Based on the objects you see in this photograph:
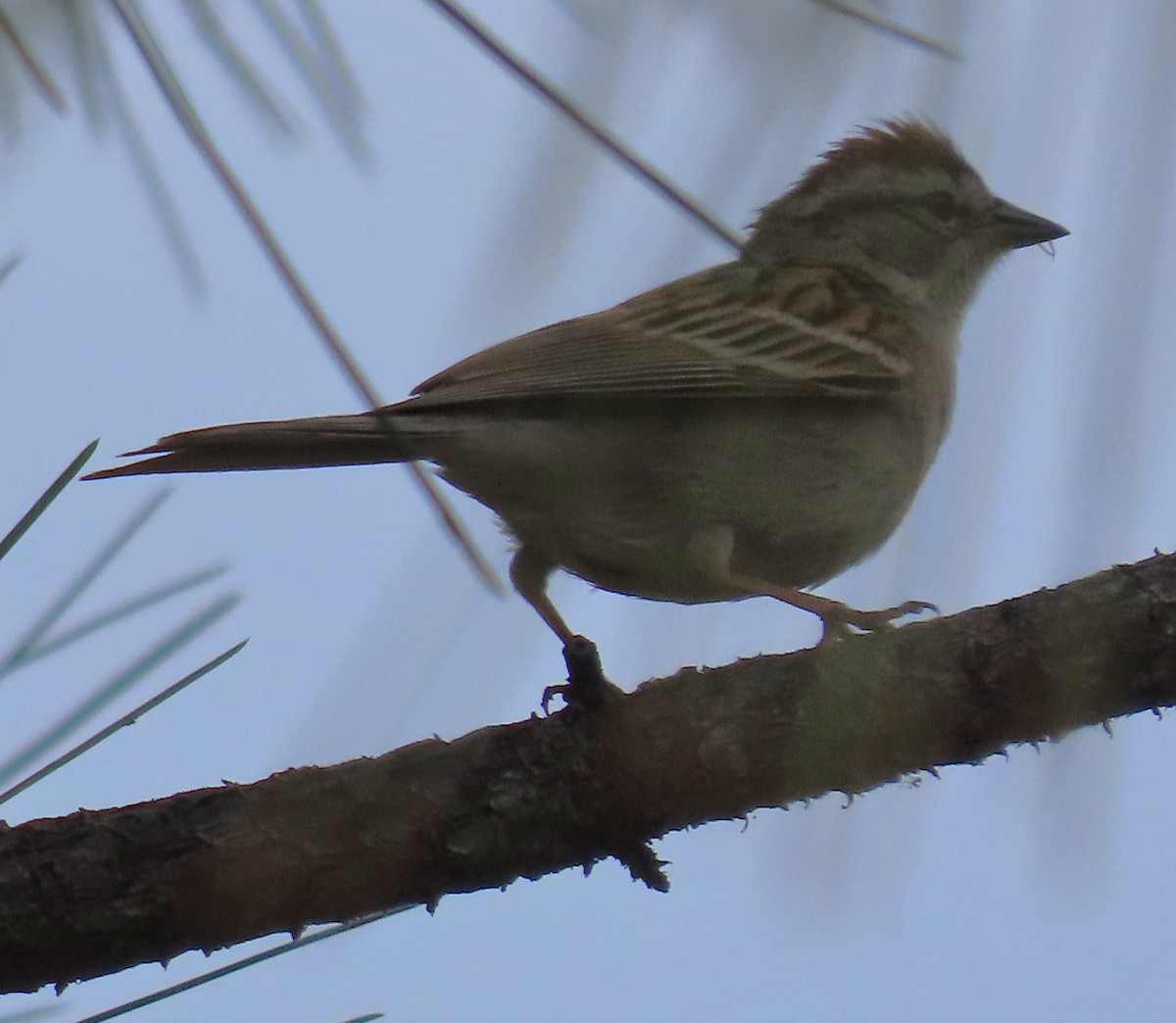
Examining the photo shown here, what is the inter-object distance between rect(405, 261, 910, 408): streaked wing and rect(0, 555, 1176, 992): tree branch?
97 cm

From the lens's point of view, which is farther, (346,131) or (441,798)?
(441,798)

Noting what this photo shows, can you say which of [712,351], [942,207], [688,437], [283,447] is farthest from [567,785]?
A: [942,207]

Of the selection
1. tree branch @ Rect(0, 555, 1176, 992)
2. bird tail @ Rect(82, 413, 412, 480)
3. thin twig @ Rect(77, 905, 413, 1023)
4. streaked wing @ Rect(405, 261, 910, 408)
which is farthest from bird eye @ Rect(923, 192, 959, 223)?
thin twig @ Rect(77, 905, 413, 1023)

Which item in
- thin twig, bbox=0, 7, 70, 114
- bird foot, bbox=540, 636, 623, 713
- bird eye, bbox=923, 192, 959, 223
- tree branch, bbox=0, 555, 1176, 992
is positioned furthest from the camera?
bird eye, bbox=923, 192, 959, 223

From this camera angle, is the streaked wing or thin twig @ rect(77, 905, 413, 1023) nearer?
thin twig @ rect(77, 905, 413, 1023)

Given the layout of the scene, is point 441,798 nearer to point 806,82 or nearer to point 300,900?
point 300,900

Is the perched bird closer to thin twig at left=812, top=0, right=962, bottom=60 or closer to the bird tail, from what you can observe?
the bird tail

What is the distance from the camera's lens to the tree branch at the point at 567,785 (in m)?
2.11

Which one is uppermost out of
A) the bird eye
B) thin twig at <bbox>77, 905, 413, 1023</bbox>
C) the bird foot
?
the bird eye

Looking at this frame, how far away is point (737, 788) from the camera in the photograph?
2.27 m

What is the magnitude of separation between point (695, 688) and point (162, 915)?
869 mm

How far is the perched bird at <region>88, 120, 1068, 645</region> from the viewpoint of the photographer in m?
3.06

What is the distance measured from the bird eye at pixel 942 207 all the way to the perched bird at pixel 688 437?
98 mm

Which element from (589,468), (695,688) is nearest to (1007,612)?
(695,688)
